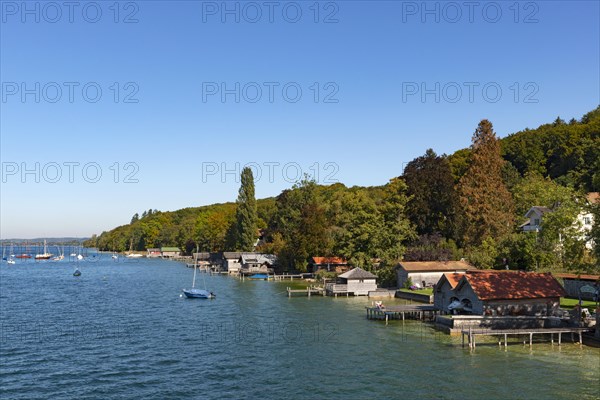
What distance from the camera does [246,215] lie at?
478ft

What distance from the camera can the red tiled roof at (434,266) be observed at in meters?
75.4

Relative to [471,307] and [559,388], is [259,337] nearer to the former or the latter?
[471,307]

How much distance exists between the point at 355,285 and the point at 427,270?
10.7m

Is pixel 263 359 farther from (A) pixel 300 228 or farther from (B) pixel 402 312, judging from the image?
(A) pixel 300 228

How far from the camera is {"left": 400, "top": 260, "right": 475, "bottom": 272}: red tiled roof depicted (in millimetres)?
75375

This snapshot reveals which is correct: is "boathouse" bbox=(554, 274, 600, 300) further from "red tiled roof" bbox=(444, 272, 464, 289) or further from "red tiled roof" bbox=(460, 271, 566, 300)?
"red tiled roof" bbox=(444, 272, 464, 289)

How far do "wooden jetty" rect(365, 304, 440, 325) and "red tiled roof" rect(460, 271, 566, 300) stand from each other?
20.2ft

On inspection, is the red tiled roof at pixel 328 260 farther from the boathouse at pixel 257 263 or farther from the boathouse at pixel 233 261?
the boathouse at pixel 233 261

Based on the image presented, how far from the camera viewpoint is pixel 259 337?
48.0m

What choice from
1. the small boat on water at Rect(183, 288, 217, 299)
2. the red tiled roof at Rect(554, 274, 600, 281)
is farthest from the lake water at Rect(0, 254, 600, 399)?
the red tiled roof at Rect(554, 274, 600, 281)

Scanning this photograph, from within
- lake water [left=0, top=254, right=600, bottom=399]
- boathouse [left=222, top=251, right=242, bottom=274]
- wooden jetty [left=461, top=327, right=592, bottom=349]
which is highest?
boathouse [left=222, top=251, right=242, bottom=274]

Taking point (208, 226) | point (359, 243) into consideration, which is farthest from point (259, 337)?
point (208, 226)

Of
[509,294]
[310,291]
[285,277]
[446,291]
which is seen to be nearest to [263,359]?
[446,291]

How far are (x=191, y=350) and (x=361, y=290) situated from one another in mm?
38485
